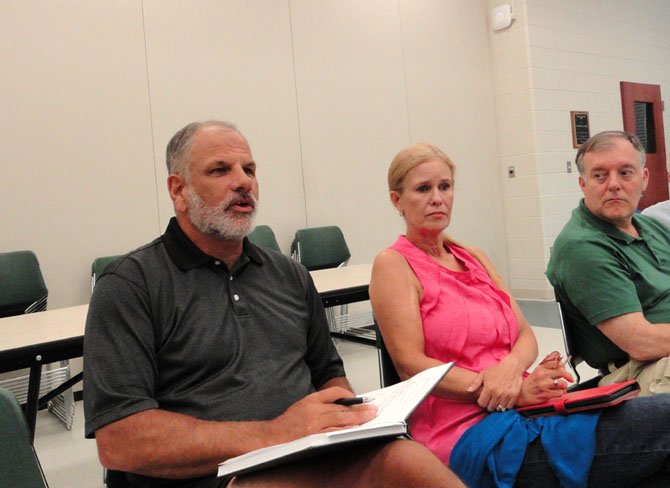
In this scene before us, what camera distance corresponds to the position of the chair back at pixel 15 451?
36.9 inches

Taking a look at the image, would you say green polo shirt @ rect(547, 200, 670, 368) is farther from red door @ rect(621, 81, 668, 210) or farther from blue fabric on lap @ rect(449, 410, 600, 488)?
red door @ rect(621, 81, 668, 210)

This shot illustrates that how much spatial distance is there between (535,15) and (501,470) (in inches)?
216

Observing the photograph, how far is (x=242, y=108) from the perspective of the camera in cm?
452

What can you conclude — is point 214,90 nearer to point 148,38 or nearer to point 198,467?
point 148,38

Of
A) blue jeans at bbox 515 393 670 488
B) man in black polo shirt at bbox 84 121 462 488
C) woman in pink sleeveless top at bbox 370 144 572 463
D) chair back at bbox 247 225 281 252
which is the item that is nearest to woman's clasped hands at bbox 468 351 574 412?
woman in pink sleeveless top at bbox 370 144 572 463

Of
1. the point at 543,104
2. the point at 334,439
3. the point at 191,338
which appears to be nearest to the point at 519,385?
the point at 334,439

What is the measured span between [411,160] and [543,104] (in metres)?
4.68

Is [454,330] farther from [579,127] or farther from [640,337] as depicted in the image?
[579,127]

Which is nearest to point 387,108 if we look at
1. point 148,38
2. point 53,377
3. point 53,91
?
point 148,38

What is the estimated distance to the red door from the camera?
6.74 meters

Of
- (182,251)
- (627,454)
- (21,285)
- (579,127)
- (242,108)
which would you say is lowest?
(627,454)

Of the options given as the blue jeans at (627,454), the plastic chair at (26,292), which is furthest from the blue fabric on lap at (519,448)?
the plastic chair at (26,292)

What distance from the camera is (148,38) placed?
4.14 m

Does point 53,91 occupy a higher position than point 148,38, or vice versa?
point 148,38
